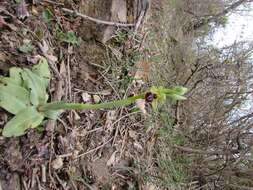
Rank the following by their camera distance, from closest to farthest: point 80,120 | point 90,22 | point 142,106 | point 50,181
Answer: point 142,106 < point 50,181 < point 80,120 < point 90,22

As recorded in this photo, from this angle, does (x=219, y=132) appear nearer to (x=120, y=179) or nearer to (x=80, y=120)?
(x=120, y=179)

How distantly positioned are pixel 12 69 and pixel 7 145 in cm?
26

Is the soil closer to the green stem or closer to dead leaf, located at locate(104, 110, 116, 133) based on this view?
dead leaf, located at locate(104, 110, 116, 133)

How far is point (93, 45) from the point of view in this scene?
1603mm

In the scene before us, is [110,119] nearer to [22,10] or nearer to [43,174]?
[43,174]

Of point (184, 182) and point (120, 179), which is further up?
point (120, 179)

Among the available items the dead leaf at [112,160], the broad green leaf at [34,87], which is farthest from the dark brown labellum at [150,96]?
the dead leaf at [112,160]

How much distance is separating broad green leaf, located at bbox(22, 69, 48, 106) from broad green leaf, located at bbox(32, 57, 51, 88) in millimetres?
41

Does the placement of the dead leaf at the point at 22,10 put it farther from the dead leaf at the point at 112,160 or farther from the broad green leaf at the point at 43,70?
the dead leaf at the point at 112,160

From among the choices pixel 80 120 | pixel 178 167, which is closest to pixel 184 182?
pixel 178 167

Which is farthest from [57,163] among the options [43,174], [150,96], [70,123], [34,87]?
[150,96]

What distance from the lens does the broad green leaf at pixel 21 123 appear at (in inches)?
44.9

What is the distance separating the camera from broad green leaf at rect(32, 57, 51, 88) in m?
1.27

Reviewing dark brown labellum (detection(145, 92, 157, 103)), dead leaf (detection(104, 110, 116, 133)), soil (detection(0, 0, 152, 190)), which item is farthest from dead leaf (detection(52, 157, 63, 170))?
dark brown labellum (detection(145, 92, 157, 103))
